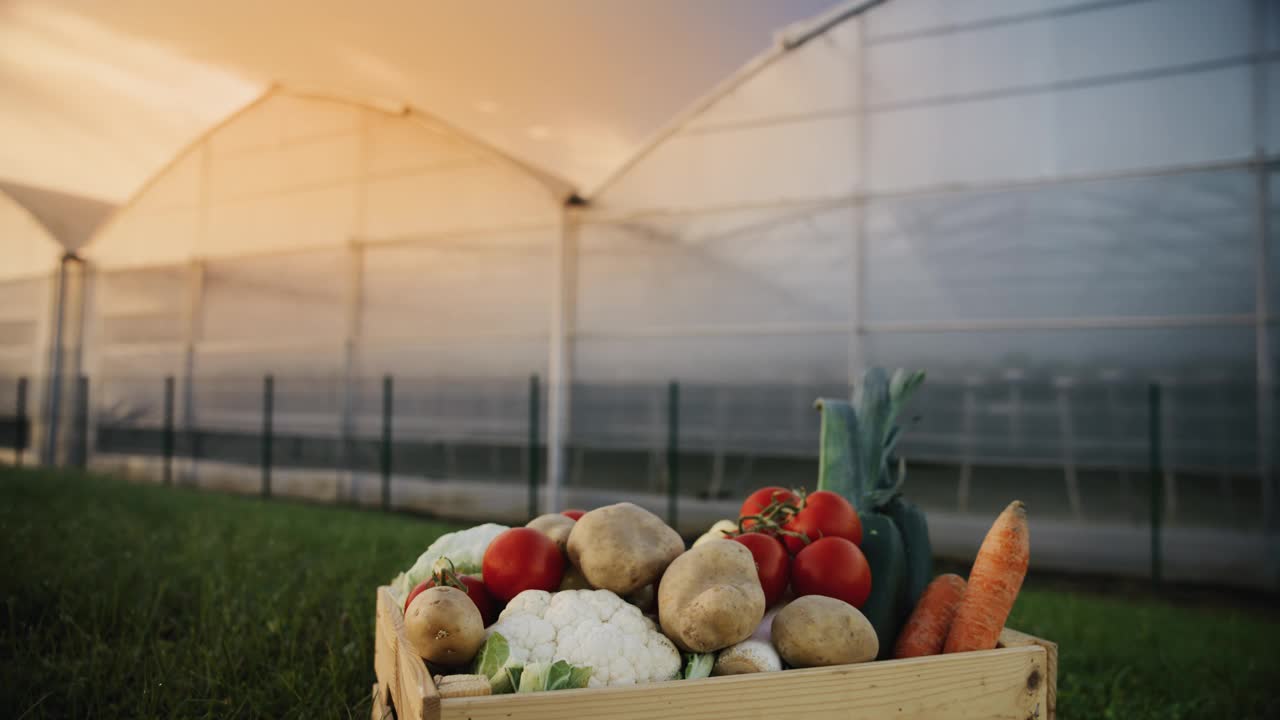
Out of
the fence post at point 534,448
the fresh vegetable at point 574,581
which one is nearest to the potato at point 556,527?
the fresh vegetable at point 574,581

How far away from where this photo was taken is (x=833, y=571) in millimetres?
1623

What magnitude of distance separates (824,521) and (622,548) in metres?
0.48

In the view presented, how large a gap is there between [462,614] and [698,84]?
7.31 meters

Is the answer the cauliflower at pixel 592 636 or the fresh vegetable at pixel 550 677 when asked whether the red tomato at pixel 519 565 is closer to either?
the cauliflower at pixel 592 636

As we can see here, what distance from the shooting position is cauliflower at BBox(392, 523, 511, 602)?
5.96ft

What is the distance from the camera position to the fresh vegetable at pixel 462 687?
1.25 metres

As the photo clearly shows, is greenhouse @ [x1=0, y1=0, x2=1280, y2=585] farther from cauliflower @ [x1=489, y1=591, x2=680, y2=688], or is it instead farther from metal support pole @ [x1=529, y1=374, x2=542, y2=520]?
cauliflower @ [x1=489, y1=591, x2=680, y2=688]

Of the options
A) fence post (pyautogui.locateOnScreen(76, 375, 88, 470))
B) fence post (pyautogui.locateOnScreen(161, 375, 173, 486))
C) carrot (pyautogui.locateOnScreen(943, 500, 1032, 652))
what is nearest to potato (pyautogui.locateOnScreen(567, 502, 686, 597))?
carrot (pyautogui.locateOnScreen(943, 500, 1032, 652))

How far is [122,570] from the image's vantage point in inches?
139

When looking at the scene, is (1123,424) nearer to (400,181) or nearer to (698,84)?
(698,84)

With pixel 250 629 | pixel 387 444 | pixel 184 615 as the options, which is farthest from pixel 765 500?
pixel 387 444

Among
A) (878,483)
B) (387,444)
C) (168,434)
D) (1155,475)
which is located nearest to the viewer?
(878,483)

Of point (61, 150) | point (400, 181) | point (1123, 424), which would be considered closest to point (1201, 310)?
point (1123, 424)

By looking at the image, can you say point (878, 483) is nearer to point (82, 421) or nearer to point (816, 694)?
point (816, 694)
